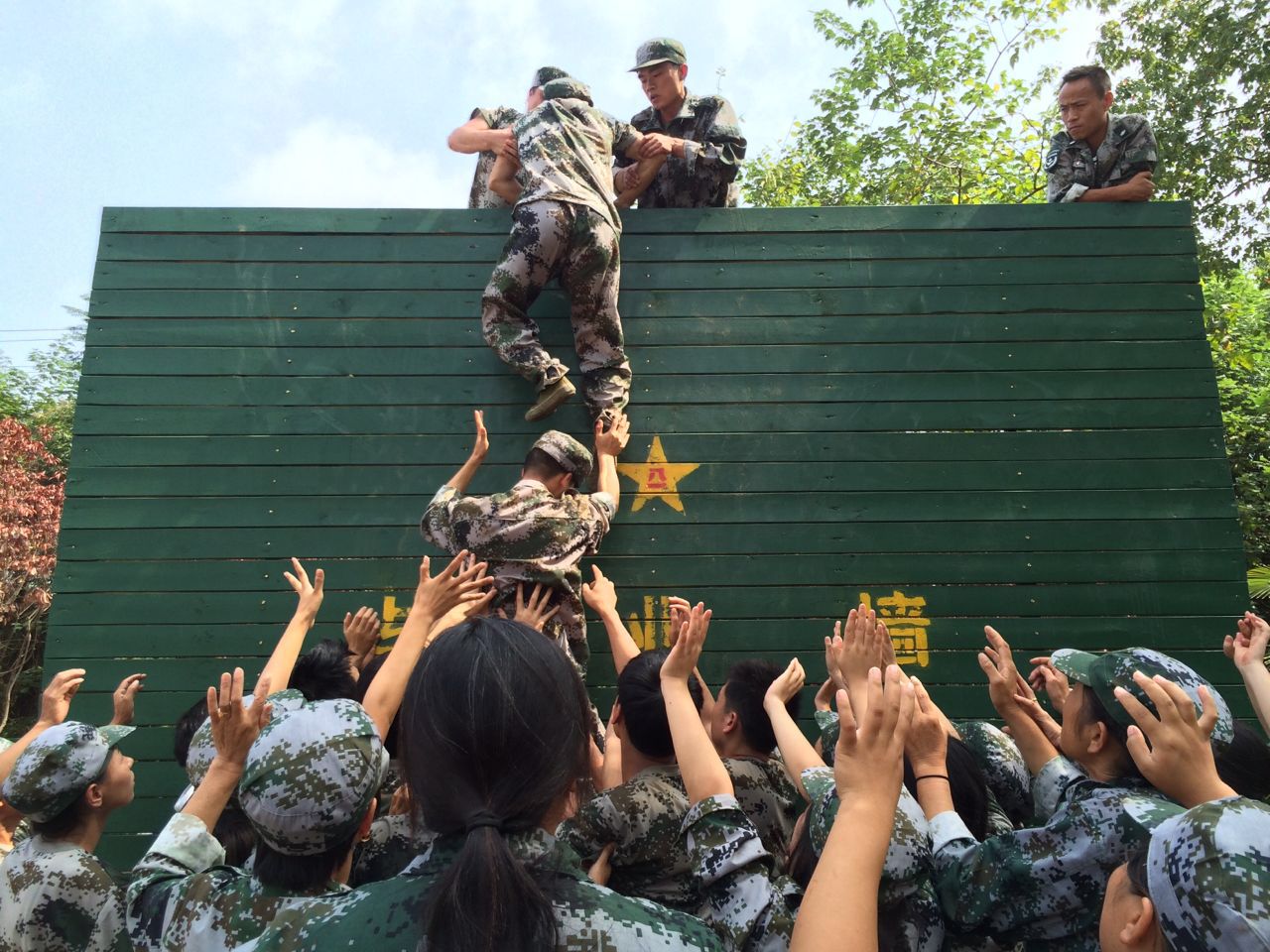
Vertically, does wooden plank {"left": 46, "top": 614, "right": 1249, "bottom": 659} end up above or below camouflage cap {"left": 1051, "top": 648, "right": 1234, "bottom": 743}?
above

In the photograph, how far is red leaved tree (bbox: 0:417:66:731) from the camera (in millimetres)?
16703

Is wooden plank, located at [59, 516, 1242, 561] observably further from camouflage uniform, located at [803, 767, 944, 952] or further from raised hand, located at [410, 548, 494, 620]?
camouflage uniform, located at [803, 767, 944, 952]

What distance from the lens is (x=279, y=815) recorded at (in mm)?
1778

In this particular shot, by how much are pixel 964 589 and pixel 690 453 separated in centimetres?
157

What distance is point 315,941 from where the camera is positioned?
1387 millimetres

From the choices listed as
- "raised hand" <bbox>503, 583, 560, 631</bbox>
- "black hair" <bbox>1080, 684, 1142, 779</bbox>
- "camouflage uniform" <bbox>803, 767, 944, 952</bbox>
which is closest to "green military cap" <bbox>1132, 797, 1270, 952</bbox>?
"camouflage uniform" <bbox>803, 767, 944, 952</bbox>

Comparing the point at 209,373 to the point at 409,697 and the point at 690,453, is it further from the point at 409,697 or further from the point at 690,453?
the point at 409,697

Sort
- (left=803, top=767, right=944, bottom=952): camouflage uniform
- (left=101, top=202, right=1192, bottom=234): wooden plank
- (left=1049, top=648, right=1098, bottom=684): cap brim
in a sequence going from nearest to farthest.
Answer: (left=803, top=767, right=944, bottom=952): camouflage uniform < (left=1049, top=648, right=1098, bottom=684): cap brim < (left=101, top=202, right=1192, bottom=234): wooden plank

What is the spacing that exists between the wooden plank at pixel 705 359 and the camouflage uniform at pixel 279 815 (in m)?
3.53

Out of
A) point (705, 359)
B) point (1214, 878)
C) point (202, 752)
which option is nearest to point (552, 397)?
point (705, 359)

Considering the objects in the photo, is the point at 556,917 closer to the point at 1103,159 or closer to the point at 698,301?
the point at 698,301

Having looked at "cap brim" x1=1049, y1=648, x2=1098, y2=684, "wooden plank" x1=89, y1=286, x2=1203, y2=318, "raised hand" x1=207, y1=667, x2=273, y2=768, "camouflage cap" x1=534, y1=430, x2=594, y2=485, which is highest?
"wooden plank" x1=89, y1=286, x2=1203, y2=318

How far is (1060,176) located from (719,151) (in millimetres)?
2041

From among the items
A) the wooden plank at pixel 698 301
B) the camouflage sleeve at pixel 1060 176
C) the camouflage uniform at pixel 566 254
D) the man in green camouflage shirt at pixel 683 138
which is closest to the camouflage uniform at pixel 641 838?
the camouflage uniform at pixel 566 254
